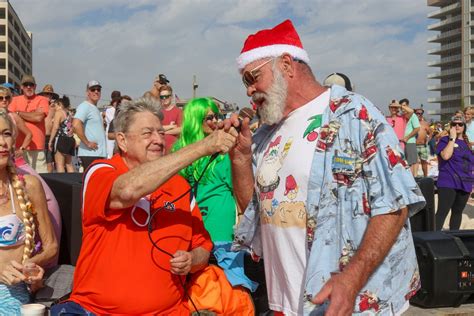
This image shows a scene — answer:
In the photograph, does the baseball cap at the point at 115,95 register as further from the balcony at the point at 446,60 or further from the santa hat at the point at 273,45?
the balcony at the point at 446,60

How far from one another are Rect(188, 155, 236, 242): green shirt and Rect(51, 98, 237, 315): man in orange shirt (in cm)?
79

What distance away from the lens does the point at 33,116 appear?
7906 mm

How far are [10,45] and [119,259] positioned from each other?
111713mm

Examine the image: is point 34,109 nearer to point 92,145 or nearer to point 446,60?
point 92,145

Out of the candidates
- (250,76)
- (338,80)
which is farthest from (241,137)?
(338,80)

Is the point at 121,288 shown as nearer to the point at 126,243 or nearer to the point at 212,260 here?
the point at 126,243

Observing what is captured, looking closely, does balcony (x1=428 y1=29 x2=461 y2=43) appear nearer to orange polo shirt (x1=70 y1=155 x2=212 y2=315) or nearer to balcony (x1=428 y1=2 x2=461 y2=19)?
balcony (x1=428 y1=2 x2=461 y2=19)

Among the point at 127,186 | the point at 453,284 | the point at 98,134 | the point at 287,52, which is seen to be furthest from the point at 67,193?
the point at 98,134

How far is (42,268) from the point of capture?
11.4ft

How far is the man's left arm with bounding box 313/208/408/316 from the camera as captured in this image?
2.09 metres

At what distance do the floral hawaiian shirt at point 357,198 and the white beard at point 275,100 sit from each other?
26cm

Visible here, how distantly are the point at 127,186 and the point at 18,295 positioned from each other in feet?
3.66

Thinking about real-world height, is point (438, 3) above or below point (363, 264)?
above

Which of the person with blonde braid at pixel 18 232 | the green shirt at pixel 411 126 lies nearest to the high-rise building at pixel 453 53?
the green shirt at pixel 411 126
